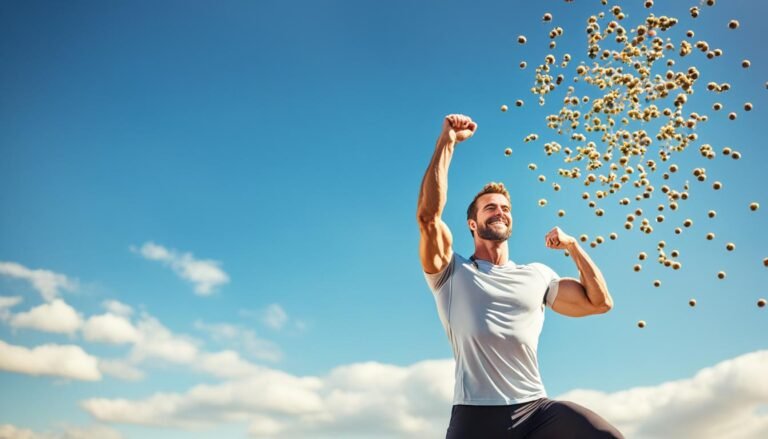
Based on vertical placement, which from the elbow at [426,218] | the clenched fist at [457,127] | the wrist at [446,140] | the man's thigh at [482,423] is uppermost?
the clenched fist at [457,127]

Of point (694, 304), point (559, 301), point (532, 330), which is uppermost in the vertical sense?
point (694, 304)

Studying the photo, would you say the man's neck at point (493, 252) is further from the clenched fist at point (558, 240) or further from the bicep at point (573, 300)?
the bicep at point (573, 300)

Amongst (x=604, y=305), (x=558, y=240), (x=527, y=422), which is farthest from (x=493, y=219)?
(x=527, y=422)

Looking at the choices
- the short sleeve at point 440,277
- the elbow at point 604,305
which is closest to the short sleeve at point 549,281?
the elbow at point 604,305

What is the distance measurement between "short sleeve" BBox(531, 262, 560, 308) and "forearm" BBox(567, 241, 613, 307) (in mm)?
230

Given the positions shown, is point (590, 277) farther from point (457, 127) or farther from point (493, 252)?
point (457, 127)

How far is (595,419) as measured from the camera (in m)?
4.92

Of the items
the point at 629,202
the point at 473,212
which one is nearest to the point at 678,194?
the point at 629,202

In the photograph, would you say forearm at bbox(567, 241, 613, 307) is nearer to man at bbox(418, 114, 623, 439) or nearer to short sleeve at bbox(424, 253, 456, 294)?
man at bbox(418, 114, 623, 439)

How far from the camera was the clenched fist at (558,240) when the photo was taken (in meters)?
5.92

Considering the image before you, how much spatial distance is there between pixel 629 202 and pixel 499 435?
11.4ft

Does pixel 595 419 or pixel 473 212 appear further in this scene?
pixel 473 212

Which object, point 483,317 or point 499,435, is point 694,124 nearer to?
point 483,317

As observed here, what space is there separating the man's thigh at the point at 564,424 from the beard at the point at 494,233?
4.81 ft
